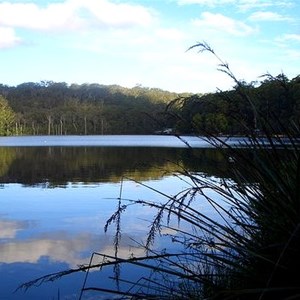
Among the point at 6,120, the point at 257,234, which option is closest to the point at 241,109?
the point at 257,234

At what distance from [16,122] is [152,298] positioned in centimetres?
15976

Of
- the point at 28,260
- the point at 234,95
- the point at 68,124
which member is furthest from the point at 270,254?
the point at 68,124

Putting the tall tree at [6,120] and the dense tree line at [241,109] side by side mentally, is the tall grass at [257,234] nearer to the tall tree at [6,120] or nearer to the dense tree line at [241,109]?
the dense tree line at [241,109]

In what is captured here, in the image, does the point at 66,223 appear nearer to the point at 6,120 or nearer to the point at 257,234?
the point at 257,234

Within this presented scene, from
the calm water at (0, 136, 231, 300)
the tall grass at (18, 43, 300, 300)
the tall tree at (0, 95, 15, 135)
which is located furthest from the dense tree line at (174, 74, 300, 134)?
the tall tree at (0, 95, 15, 135)

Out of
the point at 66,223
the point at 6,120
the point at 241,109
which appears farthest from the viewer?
the point at 6,120

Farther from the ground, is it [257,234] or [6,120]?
[257,234]

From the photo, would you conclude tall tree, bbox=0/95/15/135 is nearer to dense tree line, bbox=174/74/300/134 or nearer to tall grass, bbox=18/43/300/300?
dense tree line, bbox=174/74/300/134

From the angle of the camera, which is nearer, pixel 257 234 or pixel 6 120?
pixel 257 234

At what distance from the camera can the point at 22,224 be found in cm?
1138

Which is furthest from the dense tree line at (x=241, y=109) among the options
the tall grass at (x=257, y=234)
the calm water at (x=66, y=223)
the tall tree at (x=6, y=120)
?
the tall tree at (x=6, y=120)

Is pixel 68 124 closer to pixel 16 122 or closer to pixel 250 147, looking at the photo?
pixel 16 122

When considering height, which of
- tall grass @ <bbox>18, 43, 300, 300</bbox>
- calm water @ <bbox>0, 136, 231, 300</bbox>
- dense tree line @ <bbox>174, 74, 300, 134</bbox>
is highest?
dense tree line @ <bbox>174, 74, 300, 134</bbox>

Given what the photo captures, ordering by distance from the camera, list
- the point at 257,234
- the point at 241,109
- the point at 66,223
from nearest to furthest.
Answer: the point at 257,234
the point at 241,109
the point at 66,223
